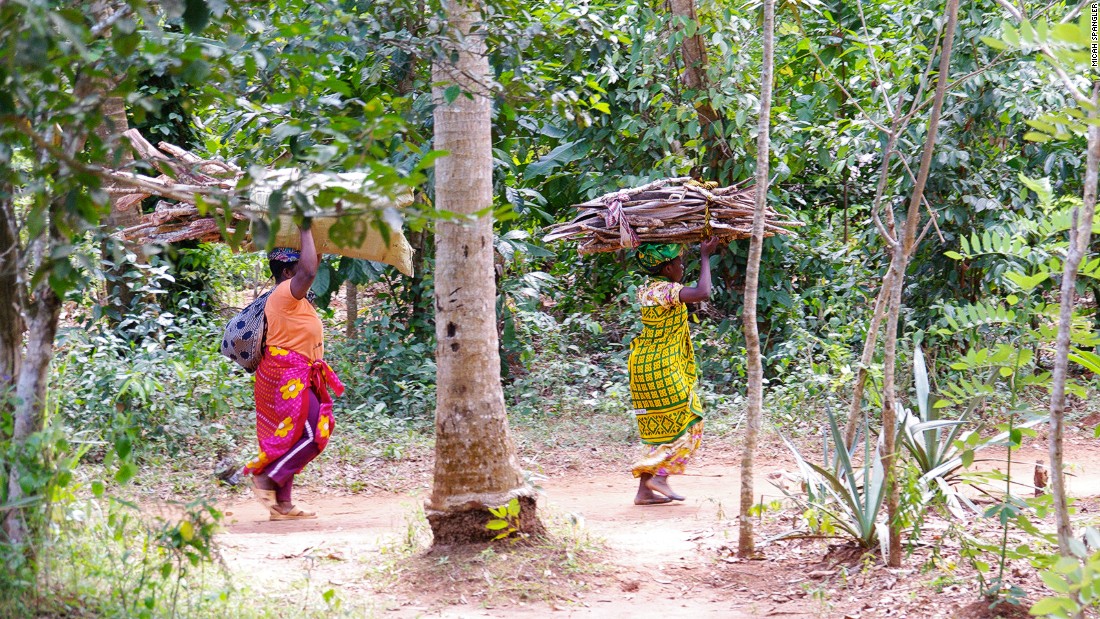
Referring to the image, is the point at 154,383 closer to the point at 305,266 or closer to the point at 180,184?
the point at 305,266

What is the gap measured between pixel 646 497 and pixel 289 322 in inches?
98.9

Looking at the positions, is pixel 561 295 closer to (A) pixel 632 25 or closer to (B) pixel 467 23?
(A) pixel 632 25

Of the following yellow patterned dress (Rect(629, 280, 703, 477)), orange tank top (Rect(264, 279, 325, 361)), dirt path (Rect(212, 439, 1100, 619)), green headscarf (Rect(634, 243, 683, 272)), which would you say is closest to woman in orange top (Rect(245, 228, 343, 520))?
orange tank top (Rect(264, 279, 325, 361))

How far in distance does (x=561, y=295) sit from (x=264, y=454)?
5.95 metres

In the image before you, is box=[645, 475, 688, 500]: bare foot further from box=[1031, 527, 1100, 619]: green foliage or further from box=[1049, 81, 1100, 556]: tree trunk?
box=[1031, 527, 1100, 619]: green foliage

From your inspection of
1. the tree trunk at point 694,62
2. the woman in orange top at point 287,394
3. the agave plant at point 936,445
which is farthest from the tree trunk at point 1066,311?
the tree trunk at point 694,62

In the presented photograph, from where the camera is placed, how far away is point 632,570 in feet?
16.3

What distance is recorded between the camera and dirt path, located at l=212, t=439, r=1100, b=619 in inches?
171

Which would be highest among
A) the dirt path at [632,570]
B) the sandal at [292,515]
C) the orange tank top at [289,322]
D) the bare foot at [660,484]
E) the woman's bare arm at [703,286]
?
the woman's bare arm at [703,286]

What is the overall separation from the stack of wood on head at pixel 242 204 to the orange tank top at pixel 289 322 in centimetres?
38

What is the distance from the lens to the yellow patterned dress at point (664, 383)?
20.7 ft

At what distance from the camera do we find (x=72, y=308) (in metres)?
11.5

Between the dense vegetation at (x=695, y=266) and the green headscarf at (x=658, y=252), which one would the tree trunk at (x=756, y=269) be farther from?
Answer: the green headscarf at (x=658, y=252)

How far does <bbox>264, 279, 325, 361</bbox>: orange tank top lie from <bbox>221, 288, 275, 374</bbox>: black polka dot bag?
0.15 feet
